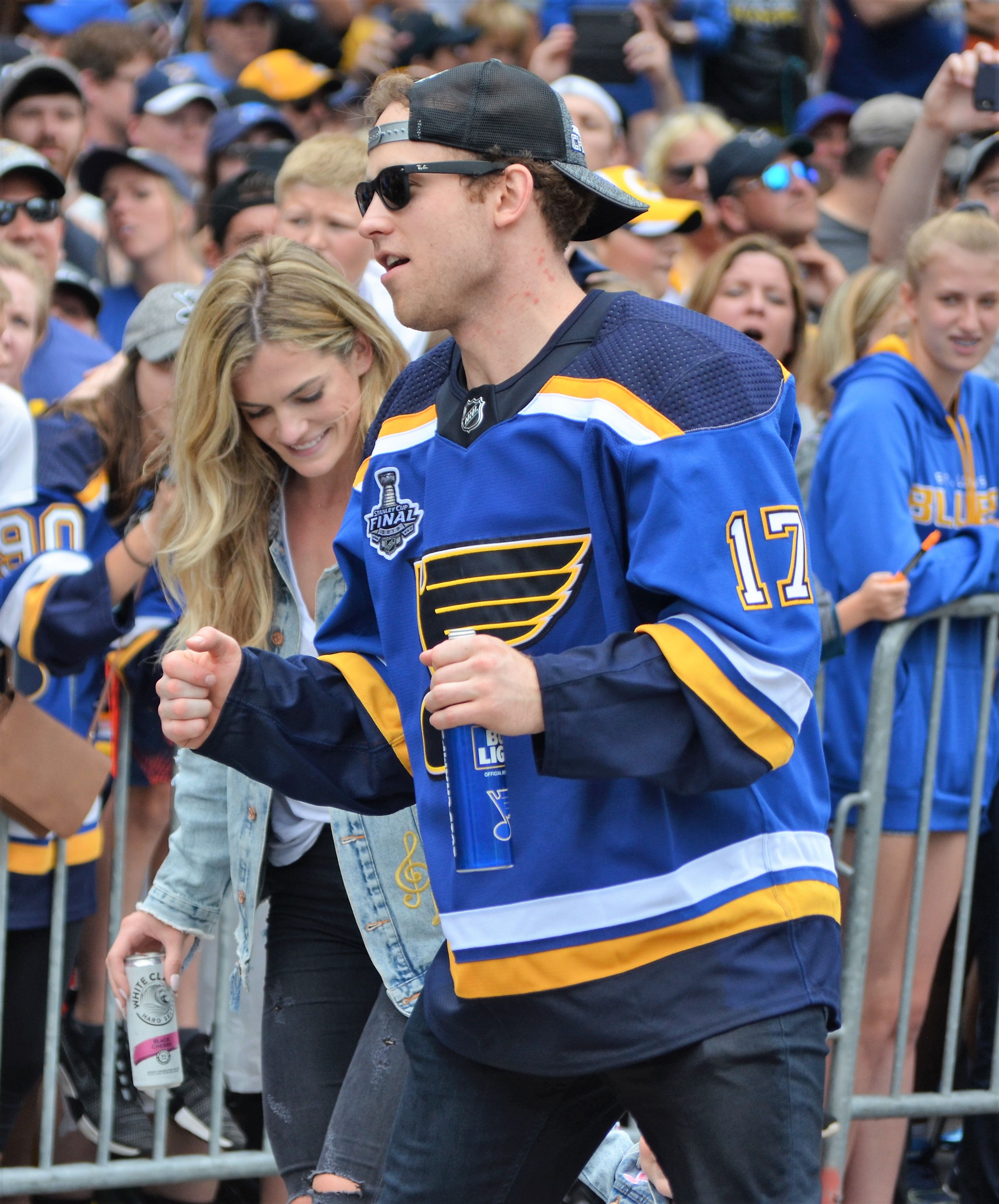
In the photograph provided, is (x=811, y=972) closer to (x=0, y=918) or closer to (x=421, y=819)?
(x=421, y=819)

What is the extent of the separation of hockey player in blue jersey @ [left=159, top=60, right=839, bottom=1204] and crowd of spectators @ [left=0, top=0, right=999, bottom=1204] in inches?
12.6

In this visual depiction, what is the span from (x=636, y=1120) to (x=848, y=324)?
10.7 ft

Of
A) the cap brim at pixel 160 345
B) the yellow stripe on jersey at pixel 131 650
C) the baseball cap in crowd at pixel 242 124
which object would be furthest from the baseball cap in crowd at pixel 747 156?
the yellow stripe on jersey at pixel 131 650

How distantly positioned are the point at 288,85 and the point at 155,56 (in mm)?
673

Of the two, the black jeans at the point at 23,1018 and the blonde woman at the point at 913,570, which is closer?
the black jeans at the point at 23,1018

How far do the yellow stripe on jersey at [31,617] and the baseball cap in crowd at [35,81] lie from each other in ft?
10.3

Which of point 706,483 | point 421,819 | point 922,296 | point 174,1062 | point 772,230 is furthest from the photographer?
point 772,230

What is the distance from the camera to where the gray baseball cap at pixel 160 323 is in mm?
4133

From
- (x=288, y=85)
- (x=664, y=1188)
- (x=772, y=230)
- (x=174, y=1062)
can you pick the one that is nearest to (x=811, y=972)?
(x=664, y=1188)

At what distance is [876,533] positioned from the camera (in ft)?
13.7

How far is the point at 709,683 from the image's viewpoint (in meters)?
1.95

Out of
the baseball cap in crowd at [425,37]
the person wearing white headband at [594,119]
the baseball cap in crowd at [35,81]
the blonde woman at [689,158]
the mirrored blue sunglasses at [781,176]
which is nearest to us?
the baseball cap in crowd at [35,81]

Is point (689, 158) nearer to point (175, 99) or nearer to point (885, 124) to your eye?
point (885, 124)

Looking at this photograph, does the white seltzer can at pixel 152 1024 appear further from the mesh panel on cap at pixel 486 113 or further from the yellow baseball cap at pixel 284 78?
the yellow baseball cap at pixel 284 78
